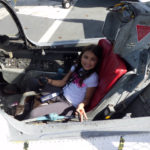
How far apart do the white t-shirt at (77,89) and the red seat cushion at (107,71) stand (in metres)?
0.07

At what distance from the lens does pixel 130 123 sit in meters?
1.34

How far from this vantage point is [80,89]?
72.2 inches

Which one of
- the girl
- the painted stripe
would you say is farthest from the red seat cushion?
the painted stripe

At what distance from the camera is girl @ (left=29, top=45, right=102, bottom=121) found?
5.75 feet

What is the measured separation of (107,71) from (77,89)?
380 mm

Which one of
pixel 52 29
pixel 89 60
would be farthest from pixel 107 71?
pixel 52 29

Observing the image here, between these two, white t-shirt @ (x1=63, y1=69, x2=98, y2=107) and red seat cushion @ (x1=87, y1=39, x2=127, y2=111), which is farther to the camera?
white t-shirt @ (x1=63, y1=69, x2=98, y2=107)

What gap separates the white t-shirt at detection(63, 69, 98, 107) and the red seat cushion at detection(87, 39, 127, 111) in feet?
0.22

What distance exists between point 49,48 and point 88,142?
151 centimetres

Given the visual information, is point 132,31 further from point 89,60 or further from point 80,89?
point 80,89

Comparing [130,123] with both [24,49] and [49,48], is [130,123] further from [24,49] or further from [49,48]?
[24,49]

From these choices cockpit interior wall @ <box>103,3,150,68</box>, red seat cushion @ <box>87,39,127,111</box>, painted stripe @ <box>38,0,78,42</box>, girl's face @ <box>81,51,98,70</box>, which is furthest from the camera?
painted stripe @ <box>38,0,78,42</box>

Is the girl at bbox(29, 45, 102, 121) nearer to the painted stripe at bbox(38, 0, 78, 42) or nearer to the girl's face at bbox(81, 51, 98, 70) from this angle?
the girl's face at bbox(81, 51, 98, 70)

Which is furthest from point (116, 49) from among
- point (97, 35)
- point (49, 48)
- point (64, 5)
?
point (64, 5)
